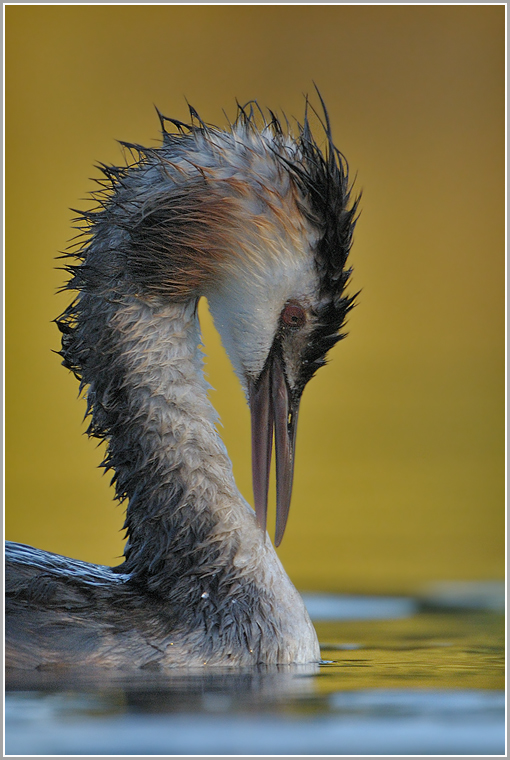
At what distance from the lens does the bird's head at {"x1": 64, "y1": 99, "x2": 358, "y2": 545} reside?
4102 millimetres

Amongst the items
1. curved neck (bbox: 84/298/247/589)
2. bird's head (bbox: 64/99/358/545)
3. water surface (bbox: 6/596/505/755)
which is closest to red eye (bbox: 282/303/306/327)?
bird's head (bbox: 64/99/358/545)

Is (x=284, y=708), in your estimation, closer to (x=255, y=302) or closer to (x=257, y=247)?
(x=255, y=302)

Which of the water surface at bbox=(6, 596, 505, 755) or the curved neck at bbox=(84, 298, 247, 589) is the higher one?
the curved neck at bbox=(84, 298, 247, 589)

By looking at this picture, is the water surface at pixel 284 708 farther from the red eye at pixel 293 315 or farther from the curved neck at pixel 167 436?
the red eye at pixel 293 315

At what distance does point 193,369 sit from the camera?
14.4 ft

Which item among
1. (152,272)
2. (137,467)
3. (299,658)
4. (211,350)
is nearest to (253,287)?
(152,272)

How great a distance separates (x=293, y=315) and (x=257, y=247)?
26cm

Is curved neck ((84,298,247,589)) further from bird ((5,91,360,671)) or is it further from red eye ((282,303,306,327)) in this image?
red eye ((282,303,306,327))

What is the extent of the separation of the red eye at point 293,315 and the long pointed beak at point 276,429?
13 cm

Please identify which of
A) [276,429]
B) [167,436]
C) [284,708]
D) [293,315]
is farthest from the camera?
[167,436]

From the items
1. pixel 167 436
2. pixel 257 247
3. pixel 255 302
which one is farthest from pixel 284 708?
pixel 257 247

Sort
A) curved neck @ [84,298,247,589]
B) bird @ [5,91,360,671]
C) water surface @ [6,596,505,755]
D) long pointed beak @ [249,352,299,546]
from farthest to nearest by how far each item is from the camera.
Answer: curved neck @ [84,298,247,589]
long pointed beak @ [249,352,299,546]
bird @ [5,91,360,671]
water surface @ [6,596,505,755]

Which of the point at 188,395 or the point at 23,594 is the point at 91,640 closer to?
the point at 23,594

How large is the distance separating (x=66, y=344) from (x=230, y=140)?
0.98 meters
